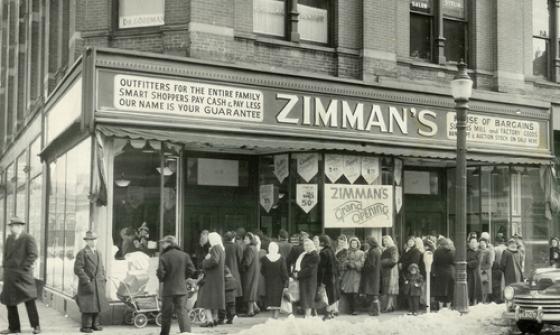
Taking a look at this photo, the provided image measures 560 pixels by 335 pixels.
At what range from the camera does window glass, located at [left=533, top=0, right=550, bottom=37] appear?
70.5 feet

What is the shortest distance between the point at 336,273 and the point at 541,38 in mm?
10837

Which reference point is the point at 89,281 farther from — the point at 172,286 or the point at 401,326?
the point at 401,326

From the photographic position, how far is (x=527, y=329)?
12.7 metres

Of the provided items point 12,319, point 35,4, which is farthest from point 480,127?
point 35,4

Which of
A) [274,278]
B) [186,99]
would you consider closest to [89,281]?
[274,278]

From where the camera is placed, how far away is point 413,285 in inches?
623

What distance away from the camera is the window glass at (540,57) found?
21547mm

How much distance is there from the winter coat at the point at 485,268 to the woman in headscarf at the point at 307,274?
439cm

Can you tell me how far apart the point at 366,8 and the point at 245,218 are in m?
5.72

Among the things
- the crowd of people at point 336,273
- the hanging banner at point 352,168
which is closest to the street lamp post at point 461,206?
the crowd of people at point 336,273

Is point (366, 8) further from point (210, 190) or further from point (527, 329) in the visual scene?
point (527, 329)

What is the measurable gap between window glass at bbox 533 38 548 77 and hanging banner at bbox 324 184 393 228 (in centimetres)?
719

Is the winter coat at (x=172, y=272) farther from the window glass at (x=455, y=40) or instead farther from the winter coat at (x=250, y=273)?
the window glass at (x=455, y=40)

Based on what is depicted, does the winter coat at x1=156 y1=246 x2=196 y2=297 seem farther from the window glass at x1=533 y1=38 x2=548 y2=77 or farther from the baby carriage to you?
the window glass at x1=533 y1=38 x2=548 y2=77
